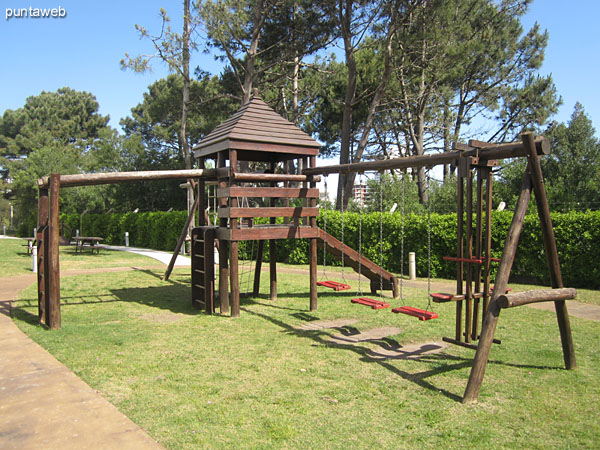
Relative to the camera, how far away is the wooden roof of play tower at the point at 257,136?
817 centimetres

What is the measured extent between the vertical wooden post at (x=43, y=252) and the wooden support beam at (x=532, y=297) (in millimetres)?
6447

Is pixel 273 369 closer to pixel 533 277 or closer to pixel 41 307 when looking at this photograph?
pixel 41 307

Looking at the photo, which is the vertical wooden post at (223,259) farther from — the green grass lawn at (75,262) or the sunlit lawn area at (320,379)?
the green grass lawn at (75,262)

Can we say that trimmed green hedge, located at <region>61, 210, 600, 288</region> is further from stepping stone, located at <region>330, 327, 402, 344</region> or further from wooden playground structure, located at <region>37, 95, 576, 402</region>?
stepping stone, located at <region>330, 327, 402, 344</region>

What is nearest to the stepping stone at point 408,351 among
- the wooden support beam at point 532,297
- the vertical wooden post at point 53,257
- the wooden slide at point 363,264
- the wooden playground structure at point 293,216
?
the wooden playground structure at point 293,216

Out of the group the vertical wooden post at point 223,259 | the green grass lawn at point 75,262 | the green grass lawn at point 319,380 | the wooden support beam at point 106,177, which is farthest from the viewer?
the green grass lawn at point 75,262

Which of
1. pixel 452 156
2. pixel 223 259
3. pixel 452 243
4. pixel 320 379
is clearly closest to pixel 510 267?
pixel 452 156

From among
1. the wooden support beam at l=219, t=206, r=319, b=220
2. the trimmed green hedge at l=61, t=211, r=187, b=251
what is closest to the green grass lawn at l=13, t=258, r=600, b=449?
the wooden support beam at l=219, t=206, r=319, b=220

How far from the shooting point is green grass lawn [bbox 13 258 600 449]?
12.5 feet

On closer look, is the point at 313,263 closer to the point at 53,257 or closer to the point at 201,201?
the point at 201,201

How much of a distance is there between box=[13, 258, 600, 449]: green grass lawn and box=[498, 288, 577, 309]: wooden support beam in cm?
88

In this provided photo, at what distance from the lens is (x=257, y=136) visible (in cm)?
834

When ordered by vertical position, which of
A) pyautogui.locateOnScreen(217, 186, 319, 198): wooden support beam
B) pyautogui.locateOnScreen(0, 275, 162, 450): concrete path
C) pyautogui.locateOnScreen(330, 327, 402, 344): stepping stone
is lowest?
pyautogui.locateOnScreen(0, 275, 162, 450): concrete path

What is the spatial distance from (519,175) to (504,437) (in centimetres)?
2229
